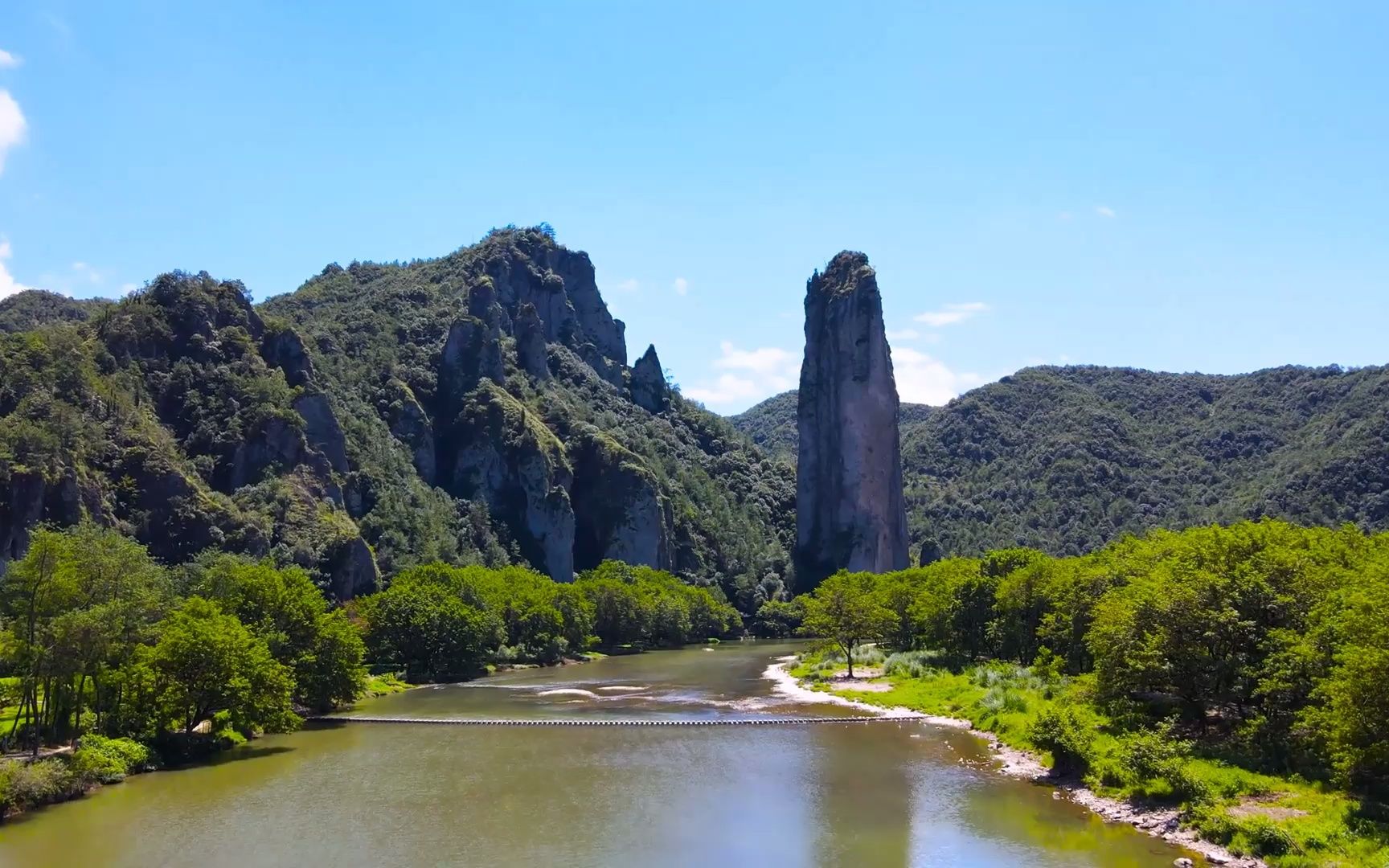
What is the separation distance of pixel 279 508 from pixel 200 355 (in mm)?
27980

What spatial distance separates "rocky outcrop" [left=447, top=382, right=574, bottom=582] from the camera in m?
176

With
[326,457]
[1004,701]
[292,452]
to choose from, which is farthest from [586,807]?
[326,457]

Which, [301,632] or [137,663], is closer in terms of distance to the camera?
[137,663]

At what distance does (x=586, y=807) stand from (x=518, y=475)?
14351cm

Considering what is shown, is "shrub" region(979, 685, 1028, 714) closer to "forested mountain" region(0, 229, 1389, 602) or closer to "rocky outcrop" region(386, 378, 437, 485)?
"forested mountain" region(0, 229, 1389, 602)

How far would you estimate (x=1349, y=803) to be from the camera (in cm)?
3133

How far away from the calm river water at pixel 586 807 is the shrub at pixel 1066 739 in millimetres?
2470

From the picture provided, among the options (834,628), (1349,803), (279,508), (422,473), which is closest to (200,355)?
(279,508)

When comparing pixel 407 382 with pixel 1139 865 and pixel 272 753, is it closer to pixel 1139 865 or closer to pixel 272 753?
pixel 272 753

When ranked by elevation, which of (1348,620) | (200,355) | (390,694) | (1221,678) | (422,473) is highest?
(200,355)

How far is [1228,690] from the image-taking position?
41.7 metres

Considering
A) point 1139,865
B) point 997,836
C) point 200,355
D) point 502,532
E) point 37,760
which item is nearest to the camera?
point 1139,865

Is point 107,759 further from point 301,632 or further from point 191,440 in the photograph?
point 191,440

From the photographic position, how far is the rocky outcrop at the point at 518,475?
6924 inches
